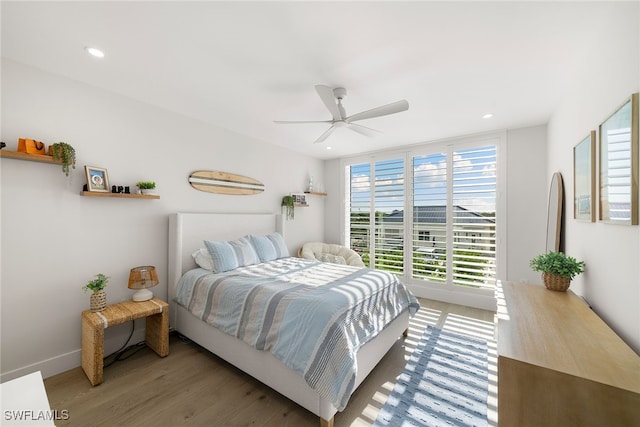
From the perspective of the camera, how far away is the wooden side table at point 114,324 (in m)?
2.06

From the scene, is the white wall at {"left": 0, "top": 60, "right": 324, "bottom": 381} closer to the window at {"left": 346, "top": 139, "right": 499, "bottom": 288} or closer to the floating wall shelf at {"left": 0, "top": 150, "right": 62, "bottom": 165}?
the floating wall shelf at {"left": 0, "top": 150, "right": 62, "bottom": 165}

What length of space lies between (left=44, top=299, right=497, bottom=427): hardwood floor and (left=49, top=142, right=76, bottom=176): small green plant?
1795 mm

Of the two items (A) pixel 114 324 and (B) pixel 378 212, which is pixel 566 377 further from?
(B) pixel 378 212

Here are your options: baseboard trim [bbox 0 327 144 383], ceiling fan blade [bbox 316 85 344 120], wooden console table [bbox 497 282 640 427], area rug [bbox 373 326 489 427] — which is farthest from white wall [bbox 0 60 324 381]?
wooden console table [bbox 497 282 640 427]

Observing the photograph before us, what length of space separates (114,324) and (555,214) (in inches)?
173

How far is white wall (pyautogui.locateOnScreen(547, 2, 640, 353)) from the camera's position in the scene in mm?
1194

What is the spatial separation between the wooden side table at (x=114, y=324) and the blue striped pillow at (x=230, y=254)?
65cm

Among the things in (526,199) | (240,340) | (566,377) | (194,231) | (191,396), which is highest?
(526,199)

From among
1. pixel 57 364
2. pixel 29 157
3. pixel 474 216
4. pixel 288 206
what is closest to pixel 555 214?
pixel 474 216

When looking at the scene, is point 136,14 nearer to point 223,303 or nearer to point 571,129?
point 223,303

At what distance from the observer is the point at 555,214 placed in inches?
106

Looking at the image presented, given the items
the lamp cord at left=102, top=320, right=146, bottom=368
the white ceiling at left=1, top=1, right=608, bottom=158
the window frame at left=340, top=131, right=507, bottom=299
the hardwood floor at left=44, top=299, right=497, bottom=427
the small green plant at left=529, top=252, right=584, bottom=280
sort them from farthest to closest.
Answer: the window frame at left=340, top=131, right=507, bottom=299
the lamp cord at left=102, top=320, right=146, bottom=368
the small green plant at left=529, top=252, right=584, bottom=280
the hardwood floor at left=44, top=299, right=497, bottom=427
the white ceiling at left=1, top=1, right=608, bottom=158

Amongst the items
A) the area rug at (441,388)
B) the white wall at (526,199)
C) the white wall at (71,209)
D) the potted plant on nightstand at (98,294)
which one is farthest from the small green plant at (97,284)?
the white wall at (526,199)

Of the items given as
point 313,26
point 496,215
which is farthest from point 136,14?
point 496,215
